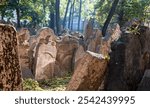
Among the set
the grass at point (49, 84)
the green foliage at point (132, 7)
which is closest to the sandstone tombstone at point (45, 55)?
the grass at point (49, 84)

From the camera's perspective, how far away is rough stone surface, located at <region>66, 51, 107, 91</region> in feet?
20.9

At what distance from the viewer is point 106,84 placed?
6.70 metres

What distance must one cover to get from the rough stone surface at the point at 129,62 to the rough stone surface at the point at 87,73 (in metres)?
0.30

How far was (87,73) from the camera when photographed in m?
6.39

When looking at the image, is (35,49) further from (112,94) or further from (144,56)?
(112,94)

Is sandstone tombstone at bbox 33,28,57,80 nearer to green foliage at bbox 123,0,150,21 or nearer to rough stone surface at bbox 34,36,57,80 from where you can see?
rough stone surface at bbox 34,36,57,80

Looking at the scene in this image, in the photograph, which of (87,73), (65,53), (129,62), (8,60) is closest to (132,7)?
(65,53)

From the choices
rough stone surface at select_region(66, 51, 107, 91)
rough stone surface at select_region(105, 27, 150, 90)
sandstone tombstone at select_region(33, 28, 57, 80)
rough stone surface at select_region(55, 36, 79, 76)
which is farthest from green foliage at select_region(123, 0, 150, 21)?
rough stone surface at select_region(66, 51, 107, 91)

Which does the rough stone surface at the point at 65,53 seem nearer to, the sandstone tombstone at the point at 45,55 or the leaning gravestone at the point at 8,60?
the sandstone tombstone at the point at 45,55

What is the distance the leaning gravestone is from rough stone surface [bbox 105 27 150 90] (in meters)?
2.56

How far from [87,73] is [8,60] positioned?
92.6 inches

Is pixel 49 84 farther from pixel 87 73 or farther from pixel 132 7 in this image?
pixel 132 7

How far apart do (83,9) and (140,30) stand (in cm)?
4442

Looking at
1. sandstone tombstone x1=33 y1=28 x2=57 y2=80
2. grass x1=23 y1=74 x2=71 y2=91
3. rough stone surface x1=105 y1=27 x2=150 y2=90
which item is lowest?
grass x1=23 y1=74 x2=71 y2=91
